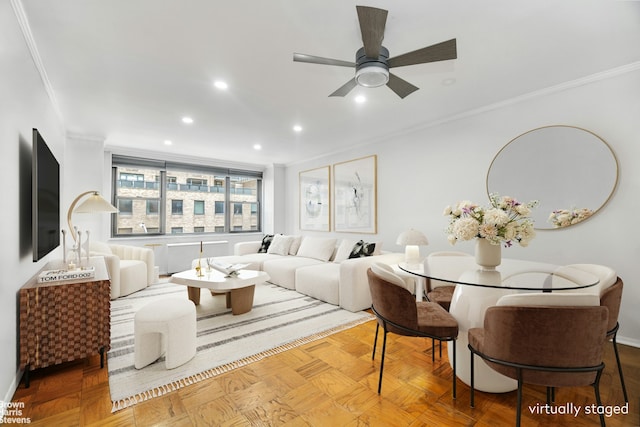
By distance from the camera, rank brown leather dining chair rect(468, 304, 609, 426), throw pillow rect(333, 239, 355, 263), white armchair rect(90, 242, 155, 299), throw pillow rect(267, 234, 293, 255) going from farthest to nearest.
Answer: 1. throw pillow rect(267, 234, 293, 255)
2. throw pillow rect(333, 239, 355, 263)
3. white armchair rect(90, 242, 155, 299)
4. brown leather dining chair rect(468, 304, 609, 426)

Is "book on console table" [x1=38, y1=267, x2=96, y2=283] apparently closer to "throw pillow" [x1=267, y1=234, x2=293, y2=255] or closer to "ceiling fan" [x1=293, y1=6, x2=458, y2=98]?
"ceiling fan" [x1=293, y1=6, x2=458, y2=98]

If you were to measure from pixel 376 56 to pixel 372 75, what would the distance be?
0.53 ft

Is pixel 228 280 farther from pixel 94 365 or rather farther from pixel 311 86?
pixel 311 86

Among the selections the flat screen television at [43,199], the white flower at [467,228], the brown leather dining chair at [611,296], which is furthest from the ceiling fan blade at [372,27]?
the flat screen television at [43,199]

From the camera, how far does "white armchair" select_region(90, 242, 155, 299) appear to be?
3.91m

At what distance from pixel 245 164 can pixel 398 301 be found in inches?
243

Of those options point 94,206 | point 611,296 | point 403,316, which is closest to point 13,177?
point 94,206

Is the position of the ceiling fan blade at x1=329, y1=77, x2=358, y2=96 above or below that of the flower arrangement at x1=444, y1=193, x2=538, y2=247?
above

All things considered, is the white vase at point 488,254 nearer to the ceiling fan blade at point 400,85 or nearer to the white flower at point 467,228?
the white flower at point 467,228

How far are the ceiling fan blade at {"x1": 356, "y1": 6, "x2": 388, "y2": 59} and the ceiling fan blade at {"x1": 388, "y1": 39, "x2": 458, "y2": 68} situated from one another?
0.18 metres

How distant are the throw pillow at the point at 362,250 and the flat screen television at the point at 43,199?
3472 mm

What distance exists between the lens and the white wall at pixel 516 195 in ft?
8.78

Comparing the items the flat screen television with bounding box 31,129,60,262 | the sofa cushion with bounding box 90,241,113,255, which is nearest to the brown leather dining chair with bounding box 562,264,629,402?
the flat screen television with bounding box 31,129,60,262

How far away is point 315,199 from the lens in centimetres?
633
